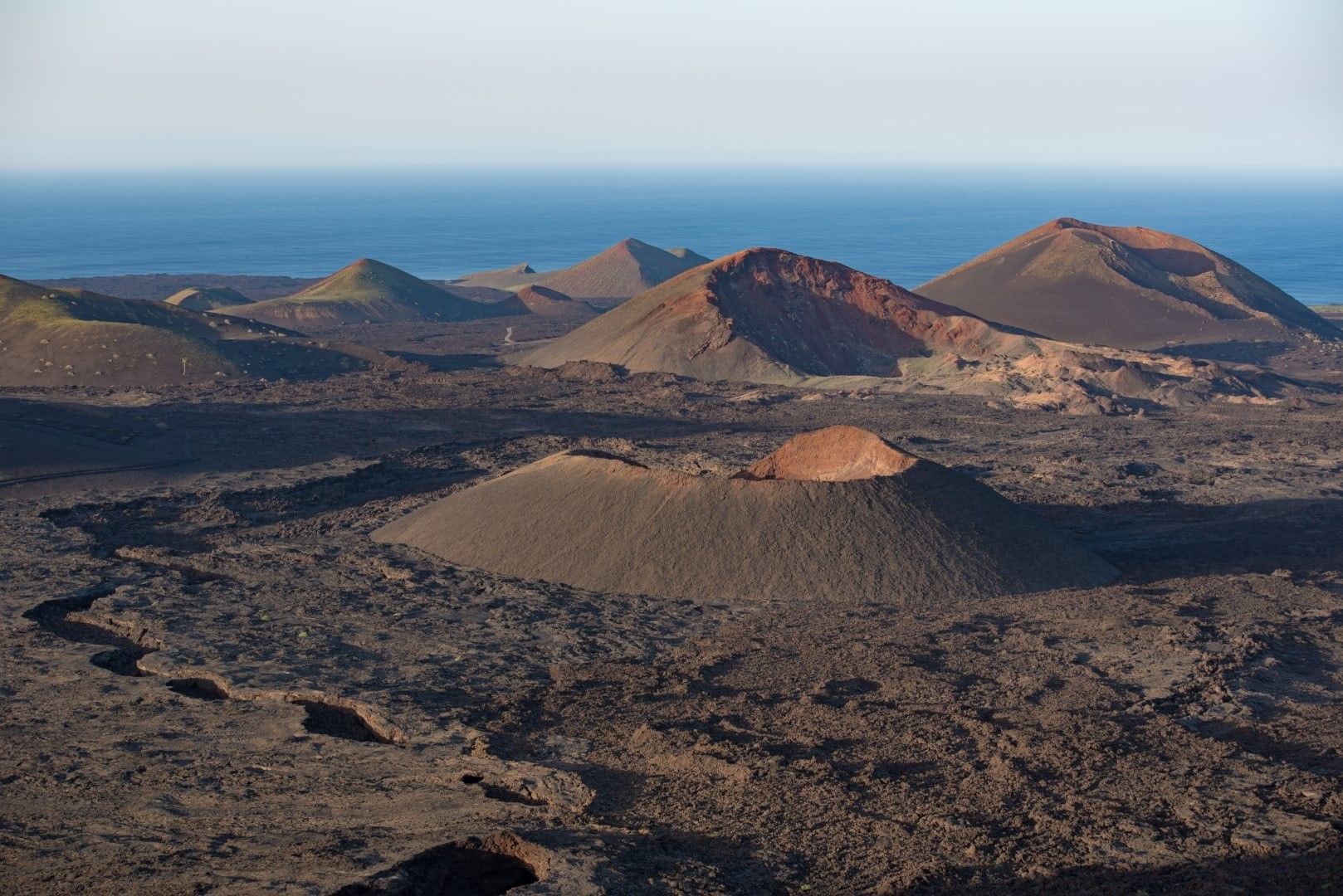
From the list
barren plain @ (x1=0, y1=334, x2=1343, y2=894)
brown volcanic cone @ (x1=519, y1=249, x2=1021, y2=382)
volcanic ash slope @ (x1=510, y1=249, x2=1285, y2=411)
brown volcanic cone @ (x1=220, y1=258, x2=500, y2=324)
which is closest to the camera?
barren plain @ (x1=0, y1=334, x2=1343, y2=894)

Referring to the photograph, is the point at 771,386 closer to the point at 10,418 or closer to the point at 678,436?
the point at 678,436

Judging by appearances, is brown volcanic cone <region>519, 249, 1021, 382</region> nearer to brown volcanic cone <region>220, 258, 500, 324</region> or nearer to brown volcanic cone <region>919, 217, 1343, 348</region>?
brown volcanic cone <region>919, 217, 1343, 348</region>

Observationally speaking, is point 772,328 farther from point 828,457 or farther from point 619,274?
point 619,274

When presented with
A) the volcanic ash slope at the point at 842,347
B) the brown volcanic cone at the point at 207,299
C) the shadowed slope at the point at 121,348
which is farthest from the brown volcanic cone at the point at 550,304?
the shadowed slope at the point at 121,348

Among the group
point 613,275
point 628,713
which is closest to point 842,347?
point 628,713

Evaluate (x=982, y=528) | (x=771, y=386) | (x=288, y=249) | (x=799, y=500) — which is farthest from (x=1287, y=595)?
(x=288, y=249)

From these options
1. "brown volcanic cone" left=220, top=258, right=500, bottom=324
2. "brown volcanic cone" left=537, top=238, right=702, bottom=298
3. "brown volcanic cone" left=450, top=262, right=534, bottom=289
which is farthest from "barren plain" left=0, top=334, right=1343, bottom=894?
"brown volcanic cone" left=450, top=262, right=534, bottom=289
